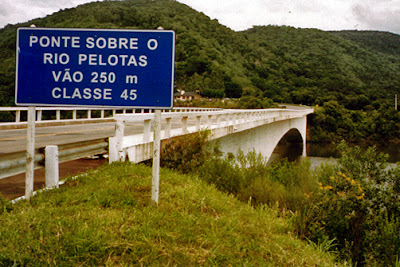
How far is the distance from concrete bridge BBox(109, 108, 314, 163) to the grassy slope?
1.68m

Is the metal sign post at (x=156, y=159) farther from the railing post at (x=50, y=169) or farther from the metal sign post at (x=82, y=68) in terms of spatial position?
the railing post at (x=50, y=169)

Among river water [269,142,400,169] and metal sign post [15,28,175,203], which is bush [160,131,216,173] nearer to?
metal sign post [15,28,175,203]

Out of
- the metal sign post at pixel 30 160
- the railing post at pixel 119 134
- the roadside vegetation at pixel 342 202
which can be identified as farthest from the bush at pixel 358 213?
the metal sign post at pixel 30 160

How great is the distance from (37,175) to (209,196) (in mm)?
3544

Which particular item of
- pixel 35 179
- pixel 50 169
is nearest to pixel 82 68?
pixel 50 169

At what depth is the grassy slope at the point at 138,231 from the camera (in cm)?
323

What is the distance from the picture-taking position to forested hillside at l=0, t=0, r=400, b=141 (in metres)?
72.9

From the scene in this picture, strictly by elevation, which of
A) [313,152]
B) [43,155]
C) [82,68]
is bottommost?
[313,152]

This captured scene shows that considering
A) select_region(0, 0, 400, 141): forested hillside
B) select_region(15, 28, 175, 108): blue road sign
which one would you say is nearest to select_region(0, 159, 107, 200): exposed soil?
select_region(15, 28, 175, 108): blue road sign

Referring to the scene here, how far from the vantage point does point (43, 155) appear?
5.53m

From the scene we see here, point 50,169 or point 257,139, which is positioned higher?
point 50,169

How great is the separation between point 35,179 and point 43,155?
4.08ft

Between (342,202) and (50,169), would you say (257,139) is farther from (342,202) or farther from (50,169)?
(50,169)

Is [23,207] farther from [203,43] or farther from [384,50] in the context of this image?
[384,50]
